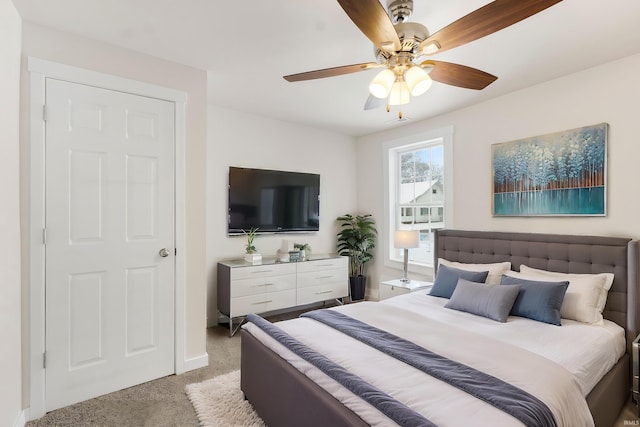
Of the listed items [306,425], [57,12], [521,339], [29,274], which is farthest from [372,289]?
[57,12]

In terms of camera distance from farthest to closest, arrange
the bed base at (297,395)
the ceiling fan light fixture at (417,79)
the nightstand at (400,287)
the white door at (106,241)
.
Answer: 1. the nightstand at (400,287)
2. the white door at (106,241)
3. the ceiling fan light fixture at (417,79)
4. the bed base at (297,395)

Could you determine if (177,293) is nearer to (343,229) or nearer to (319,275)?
(319,275)

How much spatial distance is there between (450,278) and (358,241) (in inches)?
75.0

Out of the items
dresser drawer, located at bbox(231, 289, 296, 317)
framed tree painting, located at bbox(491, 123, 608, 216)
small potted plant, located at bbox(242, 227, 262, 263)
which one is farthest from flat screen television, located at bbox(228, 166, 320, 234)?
framed tree painting, located at bbox(491, 123, 608, 216)

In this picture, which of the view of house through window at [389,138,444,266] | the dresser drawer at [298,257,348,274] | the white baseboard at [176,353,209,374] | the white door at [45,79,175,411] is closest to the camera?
the white door at [45,79,175,411]

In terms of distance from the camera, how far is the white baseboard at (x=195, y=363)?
106 inches

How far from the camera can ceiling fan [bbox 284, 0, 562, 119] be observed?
1378 millimetres

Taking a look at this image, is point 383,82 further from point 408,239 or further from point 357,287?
point 357,287

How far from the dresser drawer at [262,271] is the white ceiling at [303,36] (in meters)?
1.89

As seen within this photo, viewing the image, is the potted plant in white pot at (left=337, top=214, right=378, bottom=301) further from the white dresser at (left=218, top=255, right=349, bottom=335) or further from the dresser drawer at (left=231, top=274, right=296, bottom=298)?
the dresser drawer at (left=231, top=274, right=296, bottom=298)

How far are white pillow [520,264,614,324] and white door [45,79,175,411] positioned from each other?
121 inches

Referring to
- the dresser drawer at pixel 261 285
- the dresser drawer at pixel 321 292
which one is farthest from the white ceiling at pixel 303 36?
the dresser drawer at pixel 321 292

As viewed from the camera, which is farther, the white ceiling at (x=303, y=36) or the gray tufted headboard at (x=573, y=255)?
the gray tufted headboard at (x=573, y=255)

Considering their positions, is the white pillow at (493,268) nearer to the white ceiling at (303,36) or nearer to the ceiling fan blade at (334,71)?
the white ceiling at (303,36)
